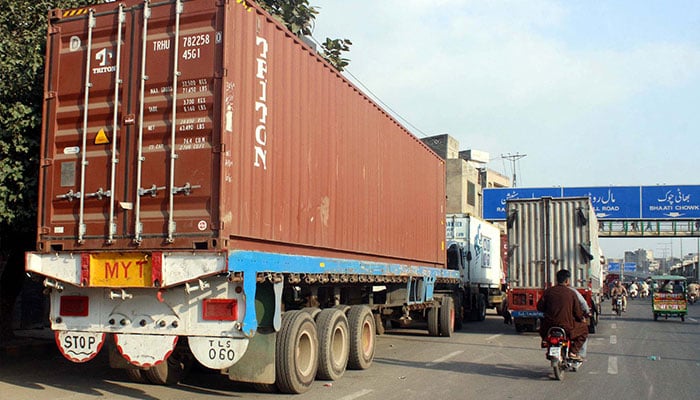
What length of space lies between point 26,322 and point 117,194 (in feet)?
30.4

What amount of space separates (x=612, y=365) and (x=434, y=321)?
5.22m

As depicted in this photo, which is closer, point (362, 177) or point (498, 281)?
point (362, 177)

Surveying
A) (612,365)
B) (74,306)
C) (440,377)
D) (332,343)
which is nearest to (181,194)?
(74,306)

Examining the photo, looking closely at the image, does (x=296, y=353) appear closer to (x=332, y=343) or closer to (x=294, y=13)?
(x=332, y=343)

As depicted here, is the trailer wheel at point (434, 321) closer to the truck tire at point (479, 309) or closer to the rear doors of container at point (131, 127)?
the truck tire at point (479, 309)

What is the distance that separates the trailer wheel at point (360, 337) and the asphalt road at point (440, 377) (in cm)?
18

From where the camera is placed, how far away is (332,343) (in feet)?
28.3

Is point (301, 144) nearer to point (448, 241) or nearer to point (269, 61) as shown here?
point (269, 61)

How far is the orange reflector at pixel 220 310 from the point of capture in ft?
21.6

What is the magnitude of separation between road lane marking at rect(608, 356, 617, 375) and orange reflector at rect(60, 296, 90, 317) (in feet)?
24.6

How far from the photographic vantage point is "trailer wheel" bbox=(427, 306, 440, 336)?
1538cm

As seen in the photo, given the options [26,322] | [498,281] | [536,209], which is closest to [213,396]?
[26,322]

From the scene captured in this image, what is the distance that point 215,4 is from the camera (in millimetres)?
7020

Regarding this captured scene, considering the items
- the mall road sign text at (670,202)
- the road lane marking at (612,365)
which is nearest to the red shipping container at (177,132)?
the road lane marking at (612,365)
